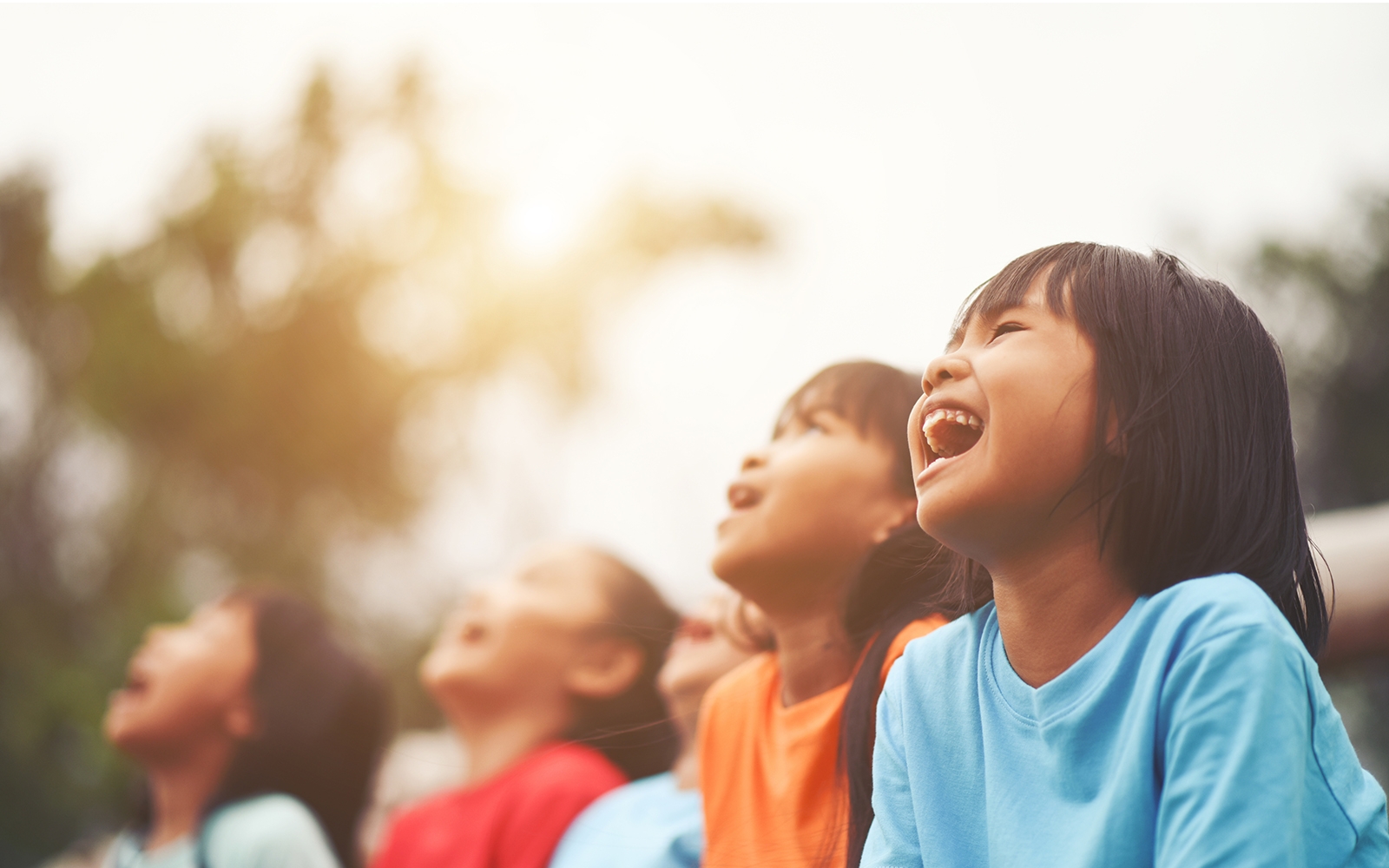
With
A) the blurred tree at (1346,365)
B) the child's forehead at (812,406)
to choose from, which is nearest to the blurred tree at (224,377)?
the blurred tree at (1346,365)

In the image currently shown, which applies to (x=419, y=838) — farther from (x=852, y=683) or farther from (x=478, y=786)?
(x=852, y=683)

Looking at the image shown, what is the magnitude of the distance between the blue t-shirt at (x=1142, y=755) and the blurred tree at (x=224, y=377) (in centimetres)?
404

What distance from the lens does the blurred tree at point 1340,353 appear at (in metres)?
4.35

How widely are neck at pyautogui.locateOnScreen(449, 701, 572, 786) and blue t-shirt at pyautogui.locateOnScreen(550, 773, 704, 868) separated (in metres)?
0.28

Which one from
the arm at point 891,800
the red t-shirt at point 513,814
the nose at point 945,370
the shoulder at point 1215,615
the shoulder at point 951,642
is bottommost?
the red t-shirt at point 513,814

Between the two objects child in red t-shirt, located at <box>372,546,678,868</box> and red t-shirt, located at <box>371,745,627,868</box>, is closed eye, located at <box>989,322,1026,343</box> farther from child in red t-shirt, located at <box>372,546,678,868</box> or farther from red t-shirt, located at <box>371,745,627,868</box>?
red t-shirt, located at <box>371,745,627,868</box>

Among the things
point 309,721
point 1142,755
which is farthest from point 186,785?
point 1142,755

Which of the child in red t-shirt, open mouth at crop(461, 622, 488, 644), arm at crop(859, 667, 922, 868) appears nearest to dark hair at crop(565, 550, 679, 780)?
the child in red t-shirt

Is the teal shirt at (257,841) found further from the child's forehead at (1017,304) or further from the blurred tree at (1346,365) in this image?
the blurred tree at (1346,365)

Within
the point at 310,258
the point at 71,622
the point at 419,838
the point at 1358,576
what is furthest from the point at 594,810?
the point at 310,258

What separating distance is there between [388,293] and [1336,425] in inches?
219

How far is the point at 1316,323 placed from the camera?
4.45m

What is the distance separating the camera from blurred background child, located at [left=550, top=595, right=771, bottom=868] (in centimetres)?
162

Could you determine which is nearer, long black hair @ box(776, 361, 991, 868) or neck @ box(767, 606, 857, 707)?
long black hair @ box(776, 361, 991, 868)
